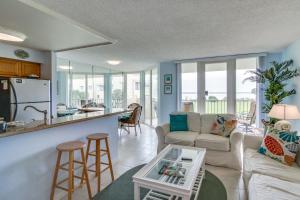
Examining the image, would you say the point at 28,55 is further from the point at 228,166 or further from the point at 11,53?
the point at 228,166

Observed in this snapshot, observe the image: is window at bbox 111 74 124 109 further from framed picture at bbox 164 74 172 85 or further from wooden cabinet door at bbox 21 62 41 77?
wooden cabinet door at bbox 21 62 41 77

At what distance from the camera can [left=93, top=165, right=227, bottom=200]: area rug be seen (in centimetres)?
204

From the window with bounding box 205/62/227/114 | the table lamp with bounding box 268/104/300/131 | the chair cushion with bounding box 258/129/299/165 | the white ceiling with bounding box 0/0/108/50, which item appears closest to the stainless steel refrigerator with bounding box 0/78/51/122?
the white ceiling with bounding box 0/0/108/50

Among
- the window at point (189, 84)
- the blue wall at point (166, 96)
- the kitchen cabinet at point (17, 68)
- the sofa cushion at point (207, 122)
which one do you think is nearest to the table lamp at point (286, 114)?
the sofa cushion at point (207, 122)

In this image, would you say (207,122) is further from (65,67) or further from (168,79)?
(65,67)

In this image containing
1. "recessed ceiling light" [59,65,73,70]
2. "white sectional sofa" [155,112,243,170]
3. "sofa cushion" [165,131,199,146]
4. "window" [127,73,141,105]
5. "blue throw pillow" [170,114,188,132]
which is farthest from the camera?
"window" [127,73,141,105]

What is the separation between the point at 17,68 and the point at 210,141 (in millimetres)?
4301

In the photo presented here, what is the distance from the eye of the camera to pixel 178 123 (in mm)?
3721

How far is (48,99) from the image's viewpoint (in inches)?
159

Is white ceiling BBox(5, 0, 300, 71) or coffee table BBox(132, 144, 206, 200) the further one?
white ceiling BBox(5, 0, 300, 71)

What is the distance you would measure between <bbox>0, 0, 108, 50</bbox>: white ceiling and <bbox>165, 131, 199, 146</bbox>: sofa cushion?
A: 7.33 feet

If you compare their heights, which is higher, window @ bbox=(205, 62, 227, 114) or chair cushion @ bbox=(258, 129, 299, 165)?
window @ bbox=(205, 62, 227, 114)

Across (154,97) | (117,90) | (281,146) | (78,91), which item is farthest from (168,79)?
(281,146)

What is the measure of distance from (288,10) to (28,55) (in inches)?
192
